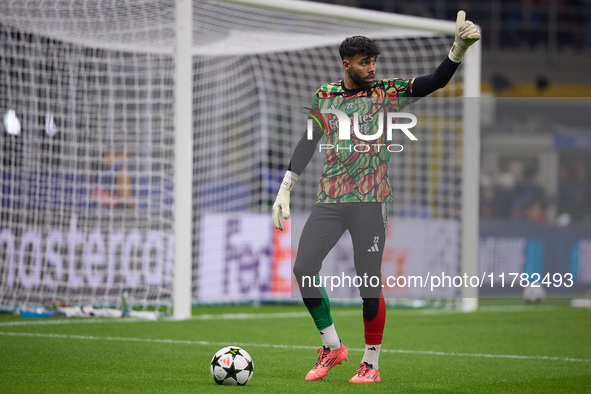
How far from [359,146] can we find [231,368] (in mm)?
1462

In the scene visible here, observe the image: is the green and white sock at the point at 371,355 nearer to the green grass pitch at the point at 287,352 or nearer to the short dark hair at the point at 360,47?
the green grass pitch at the point at 287,352

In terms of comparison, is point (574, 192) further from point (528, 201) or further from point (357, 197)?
point (357, 197)

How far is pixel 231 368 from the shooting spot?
16.9 feet

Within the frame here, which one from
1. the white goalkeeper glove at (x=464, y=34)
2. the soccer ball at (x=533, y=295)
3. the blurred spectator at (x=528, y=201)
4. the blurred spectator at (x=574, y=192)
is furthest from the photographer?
the blurred spectator at (x=574, y=192)

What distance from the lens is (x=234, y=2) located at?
1006 centimetres

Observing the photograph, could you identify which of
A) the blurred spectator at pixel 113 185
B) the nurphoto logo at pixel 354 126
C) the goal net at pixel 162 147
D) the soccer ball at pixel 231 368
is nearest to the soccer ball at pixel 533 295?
the goal net at pixel 162 147

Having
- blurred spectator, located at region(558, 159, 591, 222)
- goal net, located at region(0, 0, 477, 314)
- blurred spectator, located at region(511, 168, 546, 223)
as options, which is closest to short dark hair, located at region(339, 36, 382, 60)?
goal net, located at region(0, 0, 477, 314)

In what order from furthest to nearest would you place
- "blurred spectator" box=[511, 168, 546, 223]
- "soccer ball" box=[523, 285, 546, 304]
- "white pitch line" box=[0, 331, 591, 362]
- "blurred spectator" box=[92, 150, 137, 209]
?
"blurred spectator" box=[511, 168, 546, 223] < "soccer ball" box=[523, 285, 546, 304] < "blurred spectator" box=[92, 150, 137, 209] < "white pitch line" box=[0, 331, 591, 362]

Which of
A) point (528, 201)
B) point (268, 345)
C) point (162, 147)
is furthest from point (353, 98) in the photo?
point (528, 201)

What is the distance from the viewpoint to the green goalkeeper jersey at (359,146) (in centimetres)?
536

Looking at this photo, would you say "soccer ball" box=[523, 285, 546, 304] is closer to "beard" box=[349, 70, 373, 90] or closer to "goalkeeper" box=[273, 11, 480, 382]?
"goalkeeper" box=[273, 11, 480, 382]

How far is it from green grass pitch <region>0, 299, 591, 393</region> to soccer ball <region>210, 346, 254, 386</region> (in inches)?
2.5

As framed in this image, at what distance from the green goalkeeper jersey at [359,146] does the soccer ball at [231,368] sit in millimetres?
1020

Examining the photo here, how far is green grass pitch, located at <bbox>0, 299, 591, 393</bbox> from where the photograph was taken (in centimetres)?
524
